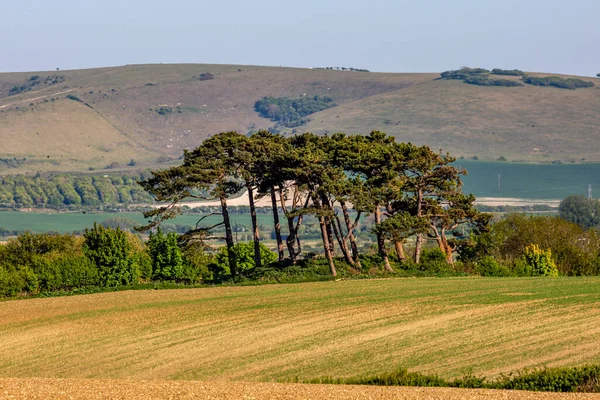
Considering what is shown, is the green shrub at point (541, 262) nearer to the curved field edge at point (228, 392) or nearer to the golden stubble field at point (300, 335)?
the golden stubble field at point (300, 335)

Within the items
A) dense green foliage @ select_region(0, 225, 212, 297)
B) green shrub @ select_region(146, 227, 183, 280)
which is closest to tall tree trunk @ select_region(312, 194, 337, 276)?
dense green foliage @ select_region(0, 225, 212, 297)

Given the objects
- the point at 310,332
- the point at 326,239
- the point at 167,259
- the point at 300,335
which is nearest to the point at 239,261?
the point at 167,259

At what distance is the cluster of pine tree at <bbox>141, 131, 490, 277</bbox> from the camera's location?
7712 centimetres

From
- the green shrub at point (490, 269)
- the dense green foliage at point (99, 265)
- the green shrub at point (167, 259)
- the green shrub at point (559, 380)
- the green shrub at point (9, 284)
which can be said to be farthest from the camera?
the green shrub at point (167, 259)

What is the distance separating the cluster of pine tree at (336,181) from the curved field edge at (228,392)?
4499 cm

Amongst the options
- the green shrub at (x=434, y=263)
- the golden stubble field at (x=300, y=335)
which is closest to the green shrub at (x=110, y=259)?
the golden stubble field at (x=300, y=335)

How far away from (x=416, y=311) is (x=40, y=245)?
5871cm

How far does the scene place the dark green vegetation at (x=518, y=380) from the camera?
30469 millimetres

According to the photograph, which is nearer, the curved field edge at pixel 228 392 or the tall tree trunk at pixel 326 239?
the curved field edge at pixel 228 392

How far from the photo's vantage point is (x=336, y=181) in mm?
76062

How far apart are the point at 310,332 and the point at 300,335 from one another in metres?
0.83

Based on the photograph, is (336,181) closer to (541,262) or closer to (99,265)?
(99,265)

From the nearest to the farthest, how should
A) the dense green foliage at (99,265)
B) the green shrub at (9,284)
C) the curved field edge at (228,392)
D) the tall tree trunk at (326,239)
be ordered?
the curved field edge at (228,392), the green shrub at (9,284), the dense green foliage at (99,265), the tall tree trunk at (326,239)

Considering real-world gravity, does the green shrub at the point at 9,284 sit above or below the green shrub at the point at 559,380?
below
